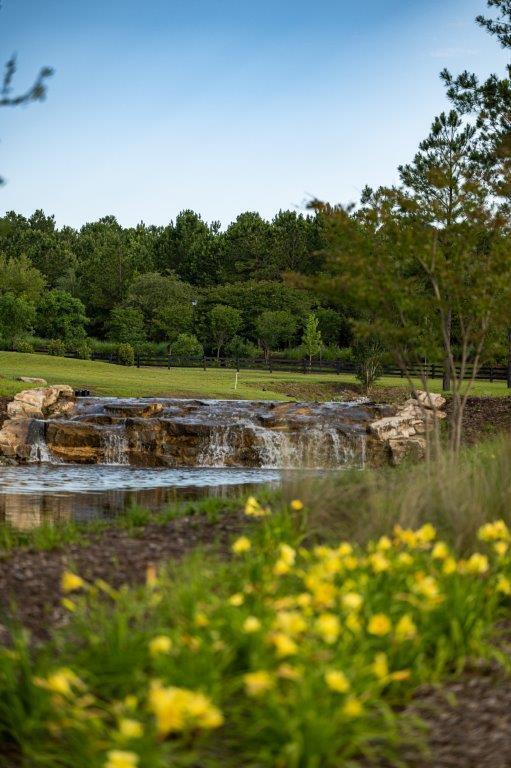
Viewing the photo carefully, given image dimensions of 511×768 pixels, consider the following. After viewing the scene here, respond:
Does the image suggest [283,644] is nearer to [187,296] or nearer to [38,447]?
[38,447]

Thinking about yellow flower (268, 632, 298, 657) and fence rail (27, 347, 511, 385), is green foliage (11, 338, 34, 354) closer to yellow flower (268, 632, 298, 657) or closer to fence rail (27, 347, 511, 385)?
fence rail (27, 347, 511, 385)

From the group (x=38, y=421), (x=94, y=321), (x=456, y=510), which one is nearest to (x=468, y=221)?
(x=456, y=510)

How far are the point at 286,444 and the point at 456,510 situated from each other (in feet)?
53.7

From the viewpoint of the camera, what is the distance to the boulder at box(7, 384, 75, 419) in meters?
24.1

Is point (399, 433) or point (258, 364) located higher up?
point (258, 364)

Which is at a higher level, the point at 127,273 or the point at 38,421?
the point at 127,273

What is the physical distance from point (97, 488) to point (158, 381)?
765 inches

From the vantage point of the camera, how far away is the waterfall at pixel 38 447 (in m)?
22.1

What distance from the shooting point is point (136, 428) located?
2306 centimetres

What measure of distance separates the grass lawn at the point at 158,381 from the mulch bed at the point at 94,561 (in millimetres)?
18778

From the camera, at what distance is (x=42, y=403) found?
25203 millimetres

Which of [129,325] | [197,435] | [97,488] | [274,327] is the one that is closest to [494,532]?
[97,488]

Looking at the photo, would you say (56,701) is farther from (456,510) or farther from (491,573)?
(456,510)

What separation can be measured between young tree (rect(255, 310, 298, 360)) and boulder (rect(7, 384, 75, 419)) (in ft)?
98.4
